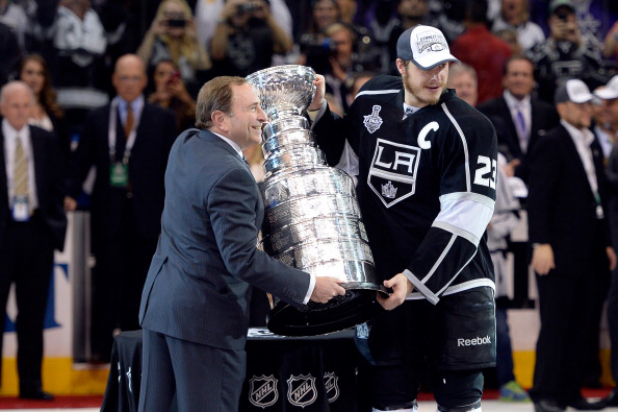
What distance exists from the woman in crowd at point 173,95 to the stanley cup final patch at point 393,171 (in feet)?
13.9

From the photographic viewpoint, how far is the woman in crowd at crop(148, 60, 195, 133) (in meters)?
8.65

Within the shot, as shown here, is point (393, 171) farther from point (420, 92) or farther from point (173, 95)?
point (173, 95)

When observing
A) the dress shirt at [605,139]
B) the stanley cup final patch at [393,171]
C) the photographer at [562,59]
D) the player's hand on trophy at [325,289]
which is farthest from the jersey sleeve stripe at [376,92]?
the photographer at [562,59]

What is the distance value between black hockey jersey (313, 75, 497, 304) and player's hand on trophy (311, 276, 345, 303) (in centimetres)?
40

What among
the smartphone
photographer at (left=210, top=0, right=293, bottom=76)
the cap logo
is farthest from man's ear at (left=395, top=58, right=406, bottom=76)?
photographer at (left=210, top=0, right=293, bottom=76)

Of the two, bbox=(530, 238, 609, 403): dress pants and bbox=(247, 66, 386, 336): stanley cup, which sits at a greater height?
bbox=(247, 66, 386, 336): stanley cup

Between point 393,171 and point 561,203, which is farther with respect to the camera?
point 561,203

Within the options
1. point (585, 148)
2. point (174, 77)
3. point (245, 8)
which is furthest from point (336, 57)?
point (585, 148)

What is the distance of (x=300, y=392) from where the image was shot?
4.76 metres

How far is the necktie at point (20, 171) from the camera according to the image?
302 inches

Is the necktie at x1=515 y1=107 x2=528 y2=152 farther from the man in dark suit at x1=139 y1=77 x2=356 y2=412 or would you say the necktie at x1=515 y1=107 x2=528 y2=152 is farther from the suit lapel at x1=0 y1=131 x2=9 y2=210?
the man in dark suit at x1=139 y1=77 x2=356 y2=412

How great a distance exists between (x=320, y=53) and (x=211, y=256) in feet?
16.8

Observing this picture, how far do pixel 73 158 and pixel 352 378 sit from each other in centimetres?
393

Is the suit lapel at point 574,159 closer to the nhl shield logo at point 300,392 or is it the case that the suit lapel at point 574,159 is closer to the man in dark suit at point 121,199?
the man in dark suit at point 121,199
